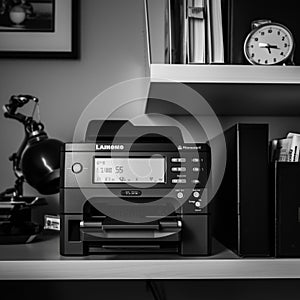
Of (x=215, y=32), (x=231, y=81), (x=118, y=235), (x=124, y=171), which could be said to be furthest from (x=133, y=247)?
(x=215, y=32)

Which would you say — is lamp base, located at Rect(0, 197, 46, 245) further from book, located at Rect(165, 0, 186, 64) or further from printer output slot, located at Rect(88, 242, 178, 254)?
book, located at Rect(165, 0, 186, 64)

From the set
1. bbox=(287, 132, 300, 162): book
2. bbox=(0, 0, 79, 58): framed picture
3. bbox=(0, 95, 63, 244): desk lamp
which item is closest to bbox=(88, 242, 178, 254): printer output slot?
bbox=(0, 95, 63, 244): desk lamp

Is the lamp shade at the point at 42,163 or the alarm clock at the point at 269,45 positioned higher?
the alarm clock at the point at 269,45

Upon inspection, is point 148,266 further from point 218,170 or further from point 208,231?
point 218,170

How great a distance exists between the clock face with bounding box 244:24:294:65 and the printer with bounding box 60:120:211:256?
0.23 m

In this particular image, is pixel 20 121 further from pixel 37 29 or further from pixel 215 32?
pixel 215 32

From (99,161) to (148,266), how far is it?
0.71ft

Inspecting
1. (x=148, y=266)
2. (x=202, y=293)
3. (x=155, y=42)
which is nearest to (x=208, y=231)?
(x=148, y=266)

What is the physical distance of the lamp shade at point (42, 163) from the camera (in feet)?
4.14

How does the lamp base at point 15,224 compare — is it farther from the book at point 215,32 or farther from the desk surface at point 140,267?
the book at point 215,32

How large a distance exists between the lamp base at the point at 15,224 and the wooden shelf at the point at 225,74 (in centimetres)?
42

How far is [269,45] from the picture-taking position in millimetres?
1126

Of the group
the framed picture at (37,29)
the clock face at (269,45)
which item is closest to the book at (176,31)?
the clock face at (269,45)

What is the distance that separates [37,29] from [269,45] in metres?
0.66
